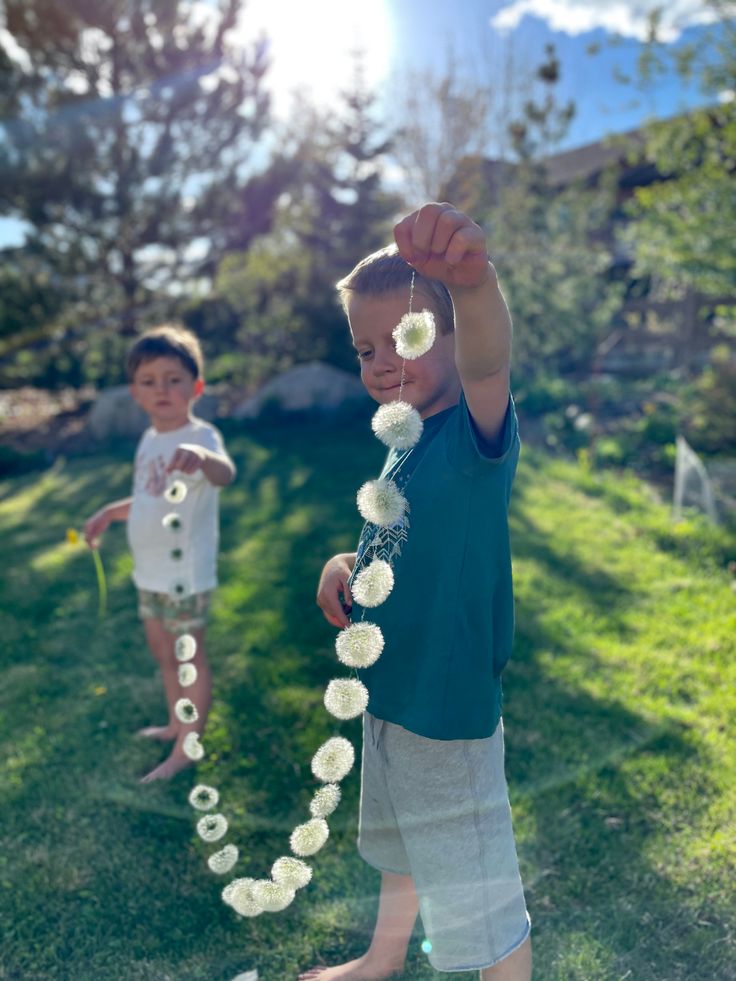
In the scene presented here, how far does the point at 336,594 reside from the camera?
5.96 feet

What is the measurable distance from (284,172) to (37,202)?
4653mm

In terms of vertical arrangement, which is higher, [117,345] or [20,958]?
[117,345]

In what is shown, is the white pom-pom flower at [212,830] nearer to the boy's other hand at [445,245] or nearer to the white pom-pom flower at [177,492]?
the white pom-pom flower at [177,492]

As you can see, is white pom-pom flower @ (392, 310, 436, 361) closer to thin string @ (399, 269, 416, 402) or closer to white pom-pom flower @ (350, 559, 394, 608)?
thin string @ (399, 269, 416, 402)

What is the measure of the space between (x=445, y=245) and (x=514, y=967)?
153 cm

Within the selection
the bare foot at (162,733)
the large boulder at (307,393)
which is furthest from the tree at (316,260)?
the bare foot at (162,733)

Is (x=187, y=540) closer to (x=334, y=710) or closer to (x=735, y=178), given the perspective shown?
(x=334, y=710)

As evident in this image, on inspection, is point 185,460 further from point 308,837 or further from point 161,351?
point 308,837

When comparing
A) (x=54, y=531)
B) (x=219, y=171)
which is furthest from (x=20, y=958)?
(x=219, y=171)

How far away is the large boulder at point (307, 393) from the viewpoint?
1049 cm

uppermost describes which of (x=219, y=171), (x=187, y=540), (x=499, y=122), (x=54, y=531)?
(x=499, y=122)

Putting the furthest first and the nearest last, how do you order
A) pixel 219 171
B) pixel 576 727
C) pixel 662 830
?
pixel 219 171
pixel 576 727
pixel 662 830

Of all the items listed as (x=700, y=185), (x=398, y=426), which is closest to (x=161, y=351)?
(x=398, y=426)

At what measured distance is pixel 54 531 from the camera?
21.3ft
